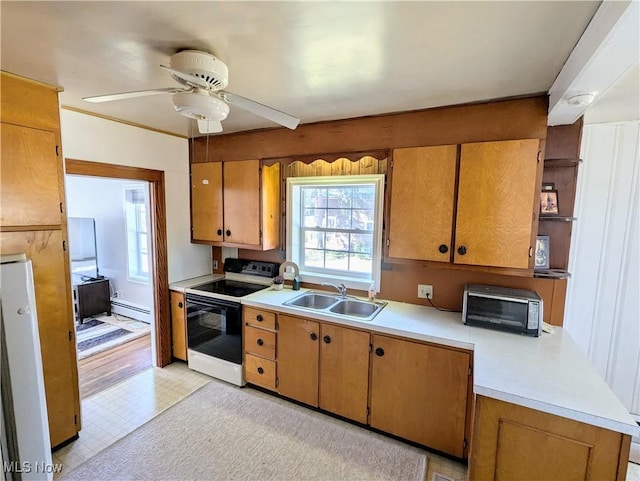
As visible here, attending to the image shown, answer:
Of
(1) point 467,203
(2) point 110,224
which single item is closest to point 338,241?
(1) point 467,203

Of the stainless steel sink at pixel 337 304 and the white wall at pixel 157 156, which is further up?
the white wall at pixel 157 156

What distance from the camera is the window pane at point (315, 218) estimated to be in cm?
301

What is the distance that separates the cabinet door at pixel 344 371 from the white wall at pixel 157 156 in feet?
6.13

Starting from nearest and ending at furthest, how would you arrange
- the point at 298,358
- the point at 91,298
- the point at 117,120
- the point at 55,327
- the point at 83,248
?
1. the point at 55,327
2. the point at 298,358
3. the point at 117,120
4. the point at 91,298
5. the point at 83,248

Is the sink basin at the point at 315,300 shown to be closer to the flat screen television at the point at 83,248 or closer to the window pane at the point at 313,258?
the window pane at the point at 313,258

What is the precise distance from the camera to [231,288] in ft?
10.2

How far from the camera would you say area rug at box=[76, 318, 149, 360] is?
11.7 feet

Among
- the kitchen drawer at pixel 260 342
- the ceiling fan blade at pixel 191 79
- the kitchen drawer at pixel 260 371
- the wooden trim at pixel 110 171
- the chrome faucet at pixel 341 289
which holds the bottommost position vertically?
the kitchen drawer at pixel 260 371

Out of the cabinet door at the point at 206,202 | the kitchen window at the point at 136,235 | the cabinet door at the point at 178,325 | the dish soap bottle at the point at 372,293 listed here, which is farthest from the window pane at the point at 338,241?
the kitchen window at the point at 136,235

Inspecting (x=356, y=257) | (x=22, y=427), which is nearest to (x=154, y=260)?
(x=22, y=427)

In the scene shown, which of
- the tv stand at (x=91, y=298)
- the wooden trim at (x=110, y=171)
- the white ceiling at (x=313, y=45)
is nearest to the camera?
the white ceiling at (x=313, y=45)

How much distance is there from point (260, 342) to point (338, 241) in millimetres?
1180

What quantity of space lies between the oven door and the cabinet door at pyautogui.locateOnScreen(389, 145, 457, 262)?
62.3 inches

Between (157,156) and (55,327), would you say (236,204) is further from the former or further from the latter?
(55,327)
